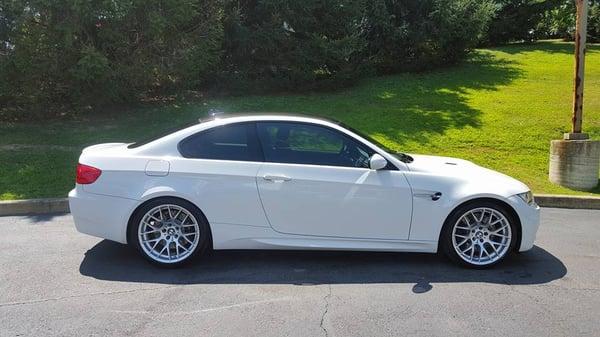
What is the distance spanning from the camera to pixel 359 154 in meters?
5.27

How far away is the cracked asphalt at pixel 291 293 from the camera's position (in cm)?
397

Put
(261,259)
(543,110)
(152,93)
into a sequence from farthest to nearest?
1. (152,93)
2. (543,110)
3. (261,259)

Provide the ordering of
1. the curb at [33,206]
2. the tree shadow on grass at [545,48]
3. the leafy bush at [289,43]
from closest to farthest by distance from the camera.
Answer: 1. the curb at [33,206]
2. the leafy bush at [289,43]
3. the tree shadow on grass at [545,48]

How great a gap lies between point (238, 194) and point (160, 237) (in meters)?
0.83

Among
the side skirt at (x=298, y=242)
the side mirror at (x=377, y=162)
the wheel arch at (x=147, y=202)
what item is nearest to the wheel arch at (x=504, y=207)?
the side skirt at (x=298, y=242)

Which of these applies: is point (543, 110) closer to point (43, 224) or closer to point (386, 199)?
point (386, 199)

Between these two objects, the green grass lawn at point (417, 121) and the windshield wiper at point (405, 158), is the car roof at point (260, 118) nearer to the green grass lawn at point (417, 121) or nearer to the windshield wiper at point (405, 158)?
the windshield wiper at point (405, 158)

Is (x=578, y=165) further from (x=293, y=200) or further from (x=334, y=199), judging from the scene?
(x=293, y=200)

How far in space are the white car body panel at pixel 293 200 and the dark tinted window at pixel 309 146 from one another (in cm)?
11

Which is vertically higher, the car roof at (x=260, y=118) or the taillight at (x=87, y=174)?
the car roof at (x=260, y=118)

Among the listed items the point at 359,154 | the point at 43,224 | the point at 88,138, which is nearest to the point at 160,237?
the point at 359,154

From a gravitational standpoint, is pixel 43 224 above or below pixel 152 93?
below

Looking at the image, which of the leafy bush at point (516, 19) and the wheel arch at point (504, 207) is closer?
the wheel arch at point (504, 207)

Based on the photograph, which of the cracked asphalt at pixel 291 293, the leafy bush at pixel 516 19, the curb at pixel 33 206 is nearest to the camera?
the cracked asphalt at pixel 291 293
